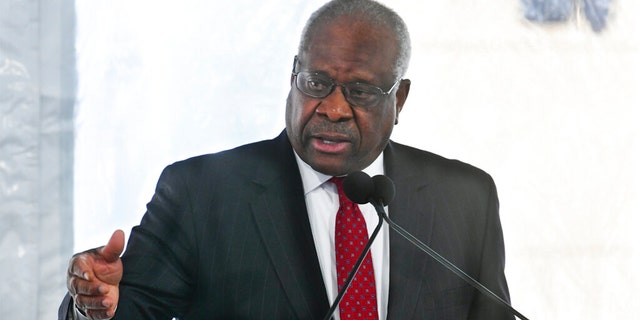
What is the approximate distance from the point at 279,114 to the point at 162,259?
532mm

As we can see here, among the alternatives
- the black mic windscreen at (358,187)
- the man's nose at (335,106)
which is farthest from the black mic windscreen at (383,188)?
the man's nose at (335,106)

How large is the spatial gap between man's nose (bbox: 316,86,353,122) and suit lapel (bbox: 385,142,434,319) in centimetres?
19

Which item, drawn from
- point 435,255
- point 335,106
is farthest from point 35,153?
point 435,255

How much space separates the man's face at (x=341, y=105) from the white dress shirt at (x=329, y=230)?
0.10 ft

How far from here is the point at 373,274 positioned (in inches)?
62.3

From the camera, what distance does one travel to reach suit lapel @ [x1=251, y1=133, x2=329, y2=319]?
1.55 metres

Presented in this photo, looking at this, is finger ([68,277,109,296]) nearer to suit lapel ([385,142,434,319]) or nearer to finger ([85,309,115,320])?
finger ([85,309,115,320])

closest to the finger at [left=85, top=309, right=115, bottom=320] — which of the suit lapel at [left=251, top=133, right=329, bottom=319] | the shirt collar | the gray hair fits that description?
the suit lapel at [left=251, top=133, right=329, bottom=319]

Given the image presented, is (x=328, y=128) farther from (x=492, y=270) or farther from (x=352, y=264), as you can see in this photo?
(x=492, y=270)

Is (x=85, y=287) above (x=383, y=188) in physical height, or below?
below

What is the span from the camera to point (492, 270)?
1.68 meters

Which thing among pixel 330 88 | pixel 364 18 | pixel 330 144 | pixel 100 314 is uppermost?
pixel 364 18

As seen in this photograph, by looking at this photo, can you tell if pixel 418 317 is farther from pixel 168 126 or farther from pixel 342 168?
pixel 168 126

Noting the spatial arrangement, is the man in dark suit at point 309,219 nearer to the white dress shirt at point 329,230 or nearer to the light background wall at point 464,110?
the white dress shirt at point 329,230
